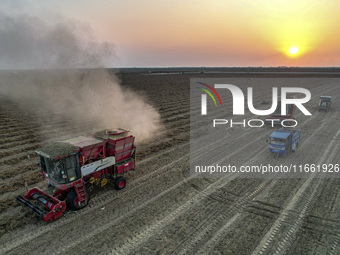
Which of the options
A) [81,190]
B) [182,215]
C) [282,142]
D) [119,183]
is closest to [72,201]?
[81,190]

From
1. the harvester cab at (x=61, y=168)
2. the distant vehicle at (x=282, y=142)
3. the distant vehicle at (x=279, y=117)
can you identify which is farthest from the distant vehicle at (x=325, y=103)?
the harvester cab at (x=61, y=168)

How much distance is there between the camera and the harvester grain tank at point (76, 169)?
376 inches

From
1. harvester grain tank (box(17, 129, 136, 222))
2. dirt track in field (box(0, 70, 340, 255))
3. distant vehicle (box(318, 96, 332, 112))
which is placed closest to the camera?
dirt track in field (box(0, 70, 340, 255))

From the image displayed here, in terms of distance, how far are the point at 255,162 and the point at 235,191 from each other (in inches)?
158

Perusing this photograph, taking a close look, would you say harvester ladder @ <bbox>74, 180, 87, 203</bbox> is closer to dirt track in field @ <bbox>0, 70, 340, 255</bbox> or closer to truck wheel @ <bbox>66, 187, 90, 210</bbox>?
truck wheel @ <bbox>66, 187, 90, 210</bbox>

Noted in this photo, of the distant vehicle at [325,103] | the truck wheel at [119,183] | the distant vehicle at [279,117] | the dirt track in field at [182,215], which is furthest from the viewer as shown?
the distant vehicle at [325,103]

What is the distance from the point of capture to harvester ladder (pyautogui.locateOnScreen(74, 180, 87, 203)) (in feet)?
32.7

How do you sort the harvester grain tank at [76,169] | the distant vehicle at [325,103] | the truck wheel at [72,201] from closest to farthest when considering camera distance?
the harvester grain tank at [76,169] → the truck wheel at [72,201] → the distant vehicle at [325,103]

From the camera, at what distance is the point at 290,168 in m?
14.4

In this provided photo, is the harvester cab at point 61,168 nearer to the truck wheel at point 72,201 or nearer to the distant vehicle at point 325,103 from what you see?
the truck wheel at point 72,201

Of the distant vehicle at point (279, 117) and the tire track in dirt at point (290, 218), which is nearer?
the tire track in dirt at point (290, 218)

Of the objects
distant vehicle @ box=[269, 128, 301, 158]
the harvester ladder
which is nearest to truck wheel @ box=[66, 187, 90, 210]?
the harvester ladder

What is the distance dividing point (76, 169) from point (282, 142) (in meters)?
12.4

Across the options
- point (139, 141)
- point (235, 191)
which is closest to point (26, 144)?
point (139, 141)
